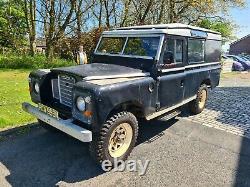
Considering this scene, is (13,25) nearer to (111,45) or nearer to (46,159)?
(111,45)

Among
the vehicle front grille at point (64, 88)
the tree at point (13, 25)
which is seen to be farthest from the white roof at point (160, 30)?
the tree at point (13, 25)

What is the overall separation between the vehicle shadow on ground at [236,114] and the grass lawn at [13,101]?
14.2 feet

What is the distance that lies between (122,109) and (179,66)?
201 cm

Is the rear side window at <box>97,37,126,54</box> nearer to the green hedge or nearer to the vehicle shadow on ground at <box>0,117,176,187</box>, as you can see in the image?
the vehicle shadow on ground at <box>0,117,176,187</box>

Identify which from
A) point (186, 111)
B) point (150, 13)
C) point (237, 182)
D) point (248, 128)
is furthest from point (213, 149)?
point (150, 13)

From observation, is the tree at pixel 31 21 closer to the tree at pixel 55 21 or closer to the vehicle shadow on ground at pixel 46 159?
the tree at pixel 55 21

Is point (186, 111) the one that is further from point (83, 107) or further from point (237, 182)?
point (83, 107)

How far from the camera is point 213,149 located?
5492 millimetres

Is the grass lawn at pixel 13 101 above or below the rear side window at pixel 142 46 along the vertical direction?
below

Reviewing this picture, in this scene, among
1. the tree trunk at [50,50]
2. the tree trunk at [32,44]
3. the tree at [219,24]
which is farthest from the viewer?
the tree at [219,24]

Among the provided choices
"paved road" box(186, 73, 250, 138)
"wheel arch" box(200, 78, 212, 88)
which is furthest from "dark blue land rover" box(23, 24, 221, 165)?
"paved road" box(186, 73, 250, 138)

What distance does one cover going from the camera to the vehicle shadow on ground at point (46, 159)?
4.29 metres

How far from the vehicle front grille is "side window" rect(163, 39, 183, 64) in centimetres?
193

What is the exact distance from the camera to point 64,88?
5016 mm
